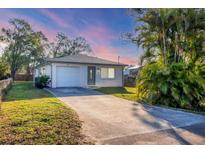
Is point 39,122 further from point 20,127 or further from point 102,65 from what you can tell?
point 102,65

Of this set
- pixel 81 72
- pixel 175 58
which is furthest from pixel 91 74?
pixel 175 58

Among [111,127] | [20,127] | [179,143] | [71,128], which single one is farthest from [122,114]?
[20,127]

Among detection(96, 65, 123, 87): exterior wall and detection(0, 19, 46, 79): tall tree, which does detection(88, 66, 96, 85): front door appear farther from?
detection(0, 19, 46, 79): tall tree

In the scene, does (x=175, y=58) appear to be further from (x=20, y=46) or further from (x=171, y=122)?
(x=20, y=46)

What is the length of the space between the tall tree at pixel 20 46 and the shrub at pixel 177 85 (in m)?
17.6

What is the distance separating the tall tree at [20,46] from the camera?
24.1m

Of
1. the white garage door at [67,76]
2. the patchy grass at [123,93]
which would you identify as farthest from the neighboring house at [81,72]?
the patchy grass at [123,93]

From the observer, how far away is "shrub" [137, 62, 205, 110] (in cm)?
840

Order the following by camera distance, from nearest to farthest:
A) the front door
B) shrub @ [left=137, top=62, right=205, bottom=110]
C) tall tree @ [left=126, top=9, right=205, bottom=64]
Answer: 1. shrub @ [left=137, top=62, right=205, bottom=110]
2. tall tree @ [left=126, top=9, right=205, bottom=64]
3. the front door

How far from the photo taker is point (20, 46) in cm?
2595

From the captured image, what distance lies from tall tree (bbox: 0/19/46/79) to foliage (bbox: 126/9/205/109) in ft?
55.0

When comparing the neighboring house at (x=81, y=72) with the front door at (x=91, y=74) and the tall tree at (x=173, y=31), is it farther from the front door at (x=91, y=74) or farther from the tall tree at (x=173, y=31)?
the tall tree at (x=173, y=31)

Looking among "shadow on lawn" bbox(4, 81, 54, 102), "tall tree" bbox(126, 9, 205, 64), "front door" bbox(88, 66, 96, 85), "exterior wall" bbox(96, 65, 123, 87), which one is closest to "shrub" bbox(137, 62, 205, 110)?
"tall tree" bbox(126, 9, 205, 64)
